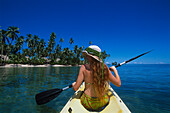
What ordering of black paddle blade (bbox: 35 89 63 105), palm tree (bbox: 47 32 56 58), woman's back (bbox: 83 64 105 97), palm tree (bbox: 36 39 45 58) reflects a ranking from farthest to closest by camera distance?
palm tree (bbox: 47 32 56 58)
palm tree (bbox: 36 39 45 58)
black paddle blade (bbox: 35 89 63 105)
woman's back (bbox: 83 64 105 97)

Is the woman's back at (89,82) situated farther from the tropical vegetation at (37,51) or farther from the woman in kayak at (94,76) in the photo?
the tropical vegetation at (37,51)

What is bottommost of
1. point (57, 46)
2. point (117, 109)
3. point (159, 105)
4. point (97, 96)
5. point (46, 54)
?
point (159, 105)

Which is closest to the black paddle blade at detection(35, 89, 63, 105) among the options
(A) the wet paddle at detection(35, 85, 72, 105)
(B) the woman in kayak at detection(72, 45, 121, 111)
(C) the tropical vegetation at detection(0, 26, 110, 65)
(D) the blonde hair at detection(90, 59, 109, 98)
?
(A) the wet paddle at detection(35, 85, 72, 105)

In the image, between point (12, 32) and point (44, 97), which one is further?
point (12, 32)

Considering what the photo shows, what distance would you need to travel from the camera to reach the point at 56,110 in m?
4.38

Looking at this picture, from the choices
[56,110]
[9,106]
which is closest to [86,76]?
[56,110]

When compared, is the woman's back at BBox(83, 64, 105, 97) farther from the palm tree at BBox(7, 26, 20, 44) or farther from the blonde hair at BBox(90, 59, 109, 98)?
the palm tree at BBox(7, 26, 20, 44)

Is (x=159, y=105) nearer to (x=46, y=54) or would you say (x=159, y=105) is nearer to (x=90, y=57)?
(x=90, y=57)

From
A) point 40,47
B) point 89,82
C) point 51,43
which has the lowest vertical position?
point 89,82

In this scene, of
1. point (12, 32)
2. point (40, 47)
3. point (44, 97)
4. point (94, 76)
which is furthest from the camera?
point (40, 47)

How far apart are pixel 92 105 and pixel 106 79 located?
671 mm

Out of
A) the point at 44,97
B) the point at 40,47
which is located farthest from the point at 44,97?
the point at 40,47

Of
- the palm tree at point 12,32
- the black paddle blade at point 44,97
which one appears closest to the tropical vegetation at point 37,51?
the palm tree at point 12,32

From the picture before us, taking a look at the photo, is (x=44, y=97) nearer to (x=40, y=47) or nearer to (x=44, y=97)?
(x=44, y=97)
